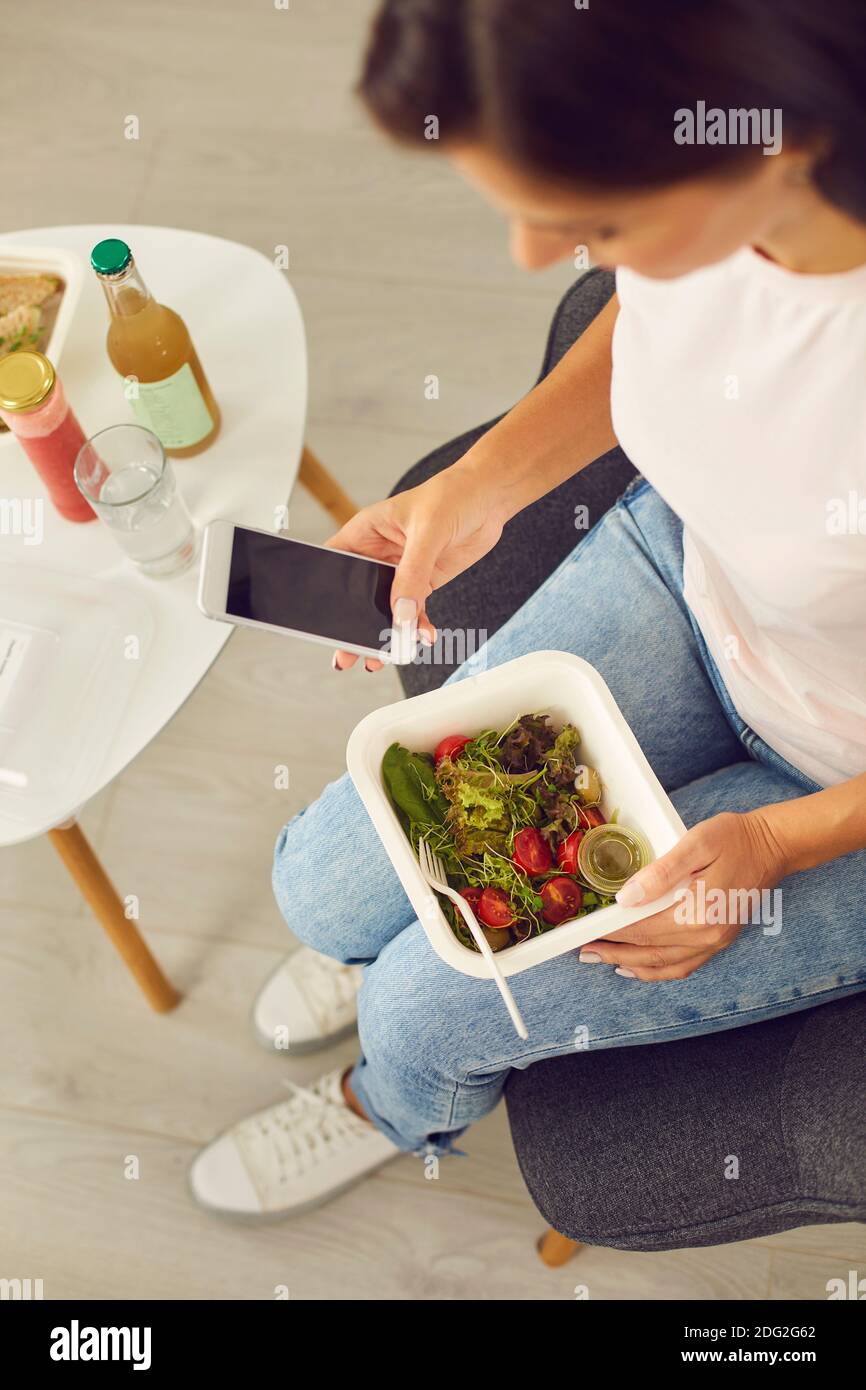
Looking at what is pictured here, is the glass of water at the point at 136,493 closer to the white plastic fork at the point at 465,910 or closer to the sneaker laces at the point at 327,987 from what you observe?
the white plastic fork at the point at 465,910

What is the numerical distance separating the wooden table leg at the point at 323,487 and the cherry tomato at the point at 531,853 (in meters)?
0.79

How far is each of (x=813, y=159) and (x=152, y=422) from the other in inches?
31.9

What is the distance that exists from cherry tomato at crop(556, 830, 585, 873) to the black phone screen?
0.76 ft

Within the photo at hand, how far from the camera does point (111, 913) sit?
1363 millimetres

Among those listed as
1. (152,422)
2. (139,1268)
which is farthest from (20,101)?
(139,1268)

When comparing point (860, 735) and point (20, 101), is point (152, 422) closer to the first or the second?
point (860, 735)

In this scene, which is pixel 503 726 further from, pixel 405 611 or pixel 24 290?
pixel 24 290

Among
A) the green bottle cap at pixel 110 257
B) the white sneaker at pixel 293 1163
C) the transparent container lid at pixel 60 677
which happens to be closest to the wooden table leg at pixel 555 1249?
the white sneaker at pixel 293 1163

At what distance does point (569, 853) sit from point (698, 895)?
0.34 feet

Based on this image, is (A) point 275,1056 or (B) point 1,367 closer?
(B) point 1,367

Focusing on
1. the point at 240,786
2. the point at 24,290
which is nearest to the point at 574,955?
the point at 240,786

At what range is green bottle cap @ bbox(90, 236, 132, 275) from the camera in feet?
3.34

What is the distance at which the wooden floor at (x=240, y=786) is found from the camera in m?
1.41

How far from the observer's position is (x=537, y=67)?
446mm
